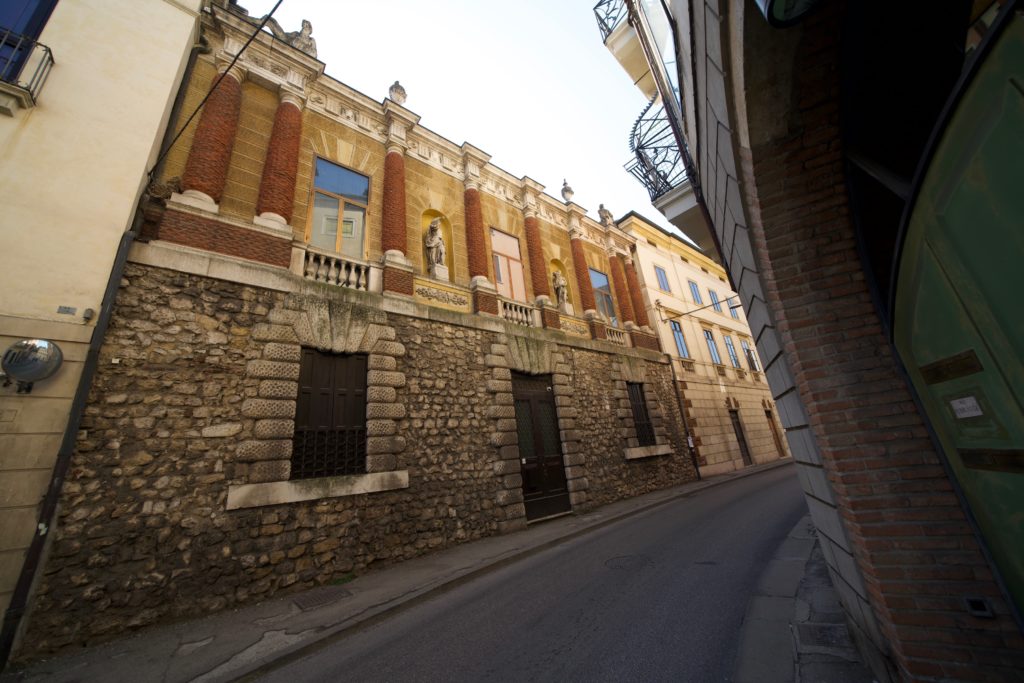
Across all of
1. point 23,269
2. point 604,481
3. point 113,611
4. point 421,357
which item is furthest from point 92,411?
point 604,481

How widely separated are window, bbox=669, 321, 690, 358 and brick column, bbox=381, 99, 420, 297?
13.0m

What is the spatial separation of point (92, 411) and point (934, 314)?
818 cm

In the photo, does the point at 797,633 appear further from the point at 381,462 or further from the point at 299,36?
the point at 299,36

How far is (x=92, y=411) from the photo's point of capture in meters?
4.76

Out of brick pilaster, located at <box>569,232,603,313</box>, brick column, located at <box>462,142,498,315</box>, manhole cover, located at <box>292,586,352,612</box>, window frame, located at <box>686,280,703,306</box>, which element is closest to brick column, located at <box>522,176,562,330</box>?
brick pilaster, located at <box>569,232,603,313</box>

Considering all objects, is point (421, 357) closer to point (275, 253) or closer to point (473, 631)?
point (275, 253)

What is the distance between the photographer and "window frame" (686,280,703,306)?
20178 millimetres

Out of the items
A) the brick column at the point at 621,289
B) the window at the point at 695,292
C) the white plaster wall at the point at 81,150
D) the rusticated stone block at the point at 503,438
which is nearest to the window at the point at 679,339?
the brick column at the point at 621,289

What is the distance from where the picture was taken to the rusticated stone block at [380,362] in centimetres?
730

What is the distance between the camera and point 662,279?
1834 cm

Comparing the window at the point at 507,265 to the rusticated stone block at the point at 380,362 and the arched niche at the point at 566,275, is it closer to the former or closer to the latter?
the arched niche at the point at 566,275

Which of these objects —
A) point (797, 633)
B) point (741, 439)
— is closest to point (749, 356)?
point (741, 439)

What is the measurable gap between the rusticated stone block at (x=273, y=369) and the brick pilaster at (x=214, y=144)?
321 cm

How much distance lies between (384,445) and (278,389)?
2.04 meters
